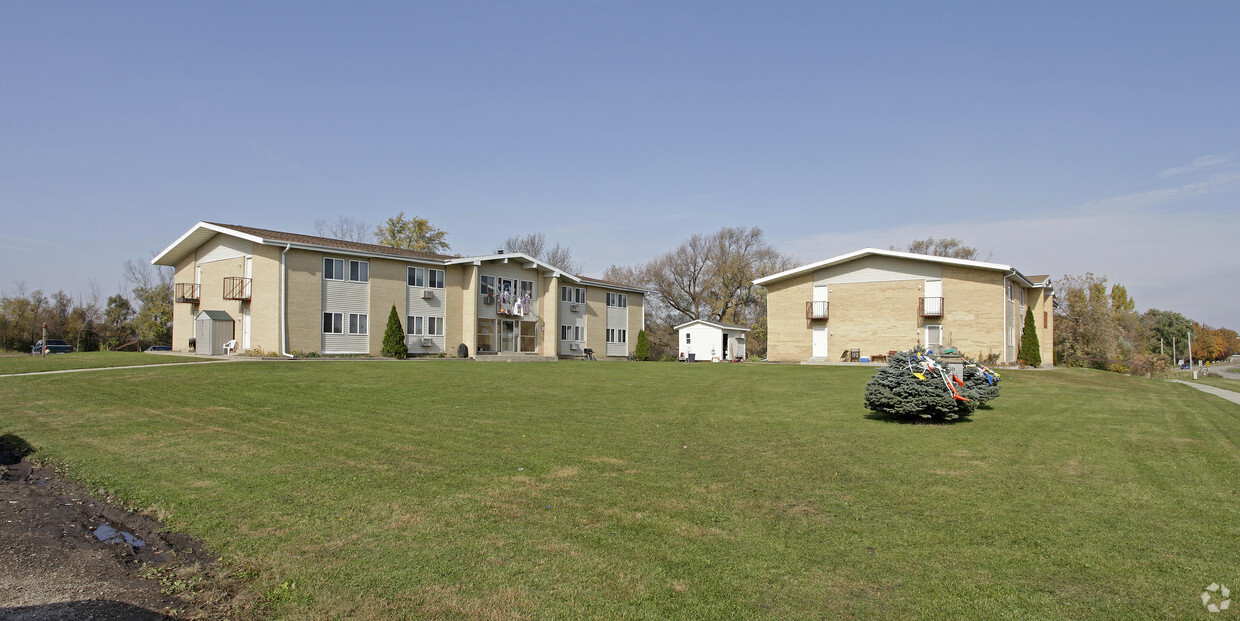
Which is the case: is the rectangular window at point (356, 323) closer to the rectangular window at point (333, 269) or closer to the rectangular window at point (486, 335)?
the rectangular window at point (333, 269)

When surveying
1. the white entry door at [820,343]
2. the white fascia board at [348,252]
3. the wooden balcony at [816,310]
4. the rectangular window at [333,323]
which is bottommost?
the white entry door at [820,343]

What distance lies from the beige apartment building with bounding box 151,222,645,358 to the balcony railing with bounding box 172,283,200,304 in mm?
58

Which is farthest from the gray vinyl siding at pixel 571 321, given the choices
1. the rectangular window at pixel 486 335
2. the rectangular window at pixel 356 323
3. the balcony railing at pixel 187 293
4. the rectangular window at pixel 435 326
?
the balcony railing at pixel 187 293

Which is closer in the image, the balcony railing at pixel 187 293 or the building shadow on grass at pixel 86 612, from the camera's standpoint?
the building shadow on grass at pixel 86 612

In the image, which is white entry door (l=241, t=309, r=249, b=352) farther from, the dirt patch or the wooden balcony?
the wooden balcony

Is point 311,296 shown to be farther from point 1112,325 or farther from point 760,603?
point 1112,325

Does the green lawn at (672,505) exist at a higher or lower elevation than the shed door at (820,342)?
lower

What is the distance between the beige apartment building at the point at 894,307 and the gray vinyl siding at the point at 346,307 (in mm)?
23432

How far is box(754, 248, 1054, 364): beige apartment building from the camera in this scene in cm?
3534

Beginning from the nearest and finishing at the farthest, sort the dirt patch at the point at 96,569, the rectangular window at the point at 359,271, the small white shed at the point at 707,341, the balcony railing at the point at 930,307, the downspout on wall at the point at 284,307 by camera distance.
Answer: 1. the dirt patch at the point at 96,569
2. the downspout on wall at the point at 284,307
3. the rectangular window at the point at 359,271
4. the balcony railing at the point at 930,307
5. the small white shed at the point at 707,341

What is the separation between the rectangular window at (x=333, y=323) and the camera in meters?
33.8

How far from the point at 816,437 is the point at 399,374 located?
48.6ft

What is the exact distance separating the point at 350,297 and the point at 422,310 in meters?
4.28

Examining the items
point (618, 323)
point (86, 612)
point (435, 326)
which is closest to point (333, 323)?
point (435, 326)
